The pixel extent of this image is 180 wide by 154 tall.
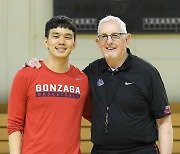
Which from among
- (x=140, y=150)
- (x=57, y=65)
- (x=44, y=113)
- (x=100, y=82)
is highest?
Answer: (x=57, y=65)

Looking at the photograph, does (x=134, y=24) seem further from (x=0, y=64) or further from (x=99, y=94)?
(x=99, y=94)

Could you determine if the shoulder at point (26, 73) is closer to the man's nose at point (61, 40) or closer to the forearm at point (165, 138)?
the man's nose at point (61, 40)

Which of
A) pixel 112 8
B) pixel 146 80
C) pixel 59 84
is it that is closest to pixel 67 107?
pixel 59 84

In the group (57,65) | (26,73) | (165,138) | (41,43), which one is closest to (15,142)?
(26,73)

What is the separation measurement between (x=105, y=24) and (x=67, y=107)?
20.4 inches

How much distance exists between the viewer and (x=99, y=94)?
228 centimetres

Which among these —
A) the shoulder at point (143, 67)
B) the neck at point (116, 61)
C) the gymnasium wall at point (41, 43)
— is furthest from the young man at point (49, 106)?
the gymnasium wall at point (41, 43)

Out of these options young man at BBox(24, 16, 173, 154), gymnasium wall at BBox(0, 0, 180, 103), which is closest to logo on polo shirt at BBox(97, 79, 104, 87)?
young man at BBox(24, 16, 173, 154)

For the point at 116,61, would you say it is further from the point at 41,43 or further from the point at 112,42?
the point at 41,43

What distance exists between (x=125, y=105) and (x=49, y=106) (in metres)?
0.42

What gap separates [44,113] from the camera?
2.09 meters

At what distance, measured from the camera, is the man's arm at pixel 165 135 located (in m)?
2.22

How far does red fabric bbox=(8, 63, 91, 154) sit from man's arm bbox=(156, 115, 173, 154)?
0.47m

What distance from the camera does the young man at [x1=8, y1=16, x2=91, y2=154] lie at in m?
2.08
